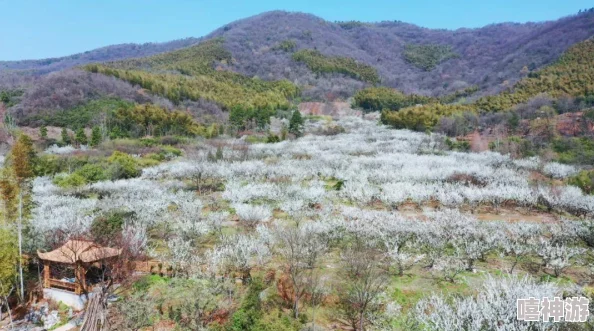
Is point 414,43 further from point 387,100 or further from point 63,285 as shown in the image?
point 63,285

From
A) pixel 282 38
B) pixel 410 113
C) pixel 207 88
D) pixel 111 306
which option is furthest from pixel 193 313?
pixel 282 38

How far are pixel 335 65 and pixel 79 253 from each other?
121249mm

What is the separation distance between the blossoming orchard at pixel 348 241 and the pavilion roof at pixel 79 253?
131cm

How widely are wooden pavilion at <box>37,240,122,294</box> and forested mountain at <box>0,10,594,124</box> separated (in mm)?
56368

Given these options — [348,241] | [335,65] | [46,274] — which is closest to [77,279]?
[46,274]

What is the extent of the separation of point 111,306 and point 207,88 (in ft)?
260

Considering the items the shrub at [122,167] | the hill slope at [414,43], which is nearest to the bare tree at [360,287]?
the shrub at [122,167]

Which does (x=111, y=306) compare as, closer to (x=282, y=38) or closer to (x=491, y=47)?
(x=282, y=38)

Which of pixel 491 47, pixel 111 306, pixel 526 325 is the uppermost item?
pixel 491 47

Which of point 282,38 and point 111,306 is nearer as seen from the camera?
point 111,306

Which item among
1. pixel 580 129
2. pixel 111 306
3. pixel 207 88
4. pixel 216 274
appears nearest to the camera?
pixel 111 306

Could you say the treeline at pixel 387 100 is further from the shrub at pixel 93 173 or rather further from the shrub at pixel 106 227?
the shrub at pixel 106 227

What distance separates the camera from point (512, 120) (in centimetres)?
5509

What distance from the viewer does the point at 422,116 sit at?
6750 cm
